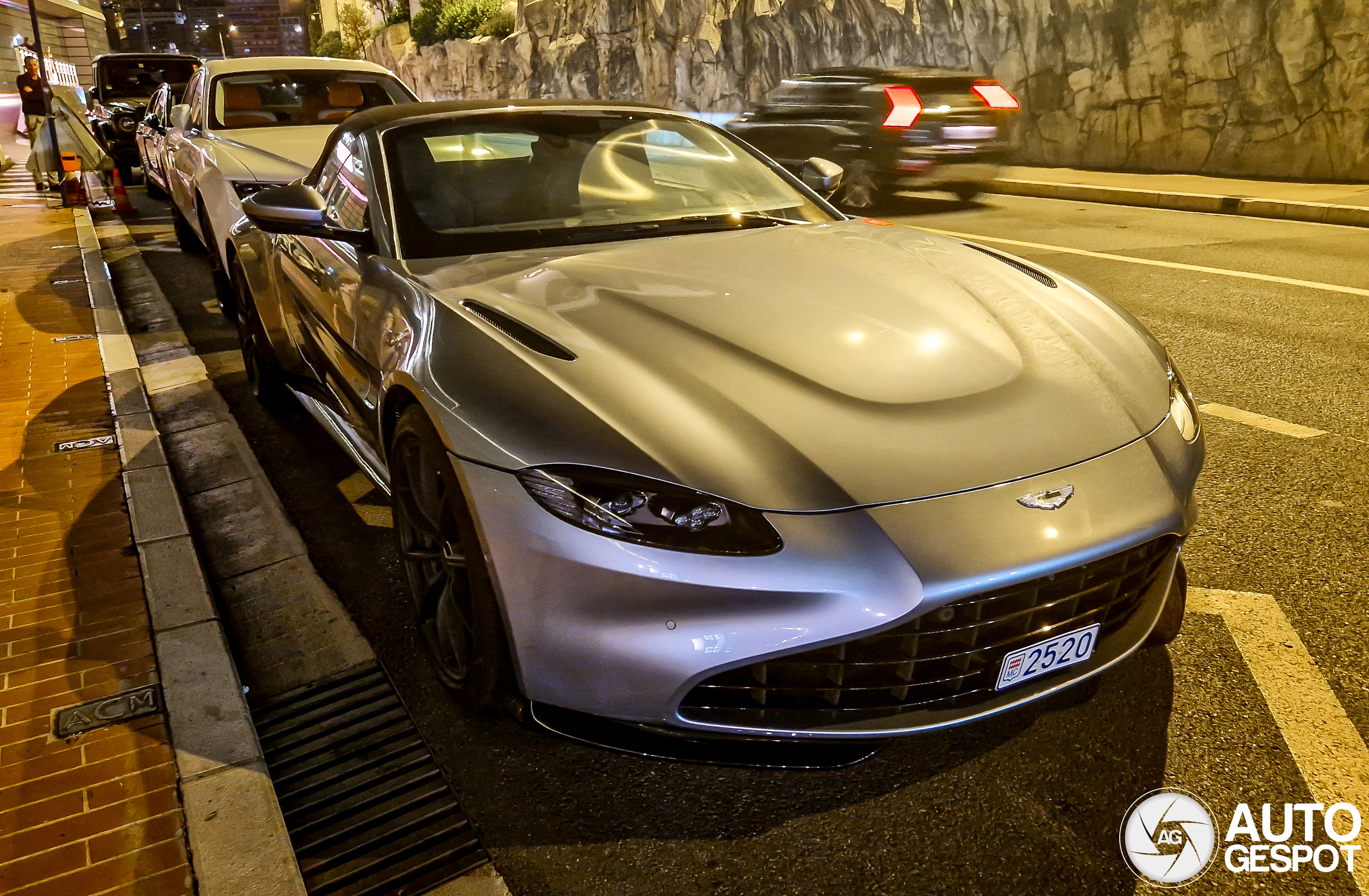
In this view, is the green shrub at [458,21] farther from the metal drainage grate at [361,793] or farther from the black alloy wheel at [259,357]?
the metal drainage grate at [361,793]

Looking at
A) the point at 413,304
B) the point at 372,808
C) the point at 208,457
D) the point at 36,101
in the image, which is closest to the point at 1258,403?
the point at 413,304

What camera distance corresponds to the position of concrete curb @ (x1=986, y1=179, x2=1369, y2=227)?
1048 centimetres

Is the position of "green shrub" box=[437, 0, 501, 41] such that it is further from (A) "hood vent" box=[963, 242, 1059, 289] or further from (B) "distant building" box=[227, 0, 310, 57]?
(B) "distant building" box=[227, 0, 310, 57]

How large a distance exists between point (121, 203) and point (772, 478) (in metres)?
13.2

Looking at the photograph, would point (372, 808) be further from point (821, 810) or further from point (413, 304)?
point (413, 304)

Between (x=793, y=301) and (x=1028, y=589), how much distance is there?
38.9 inches

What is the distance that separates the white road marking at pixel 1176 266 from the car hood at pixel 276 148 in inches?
152

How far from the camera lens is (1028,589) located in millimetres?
2014

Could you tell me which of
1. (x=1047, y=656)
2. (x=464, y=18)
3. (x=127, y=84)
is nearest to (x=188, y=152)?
(x=1047, y=656)

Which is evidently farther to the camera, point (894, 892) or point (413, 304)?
point (413, 304)

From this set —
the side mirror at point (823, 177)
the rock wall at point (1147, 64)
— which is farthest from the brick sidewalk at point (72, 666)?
the rock wall at point (1147, 64)

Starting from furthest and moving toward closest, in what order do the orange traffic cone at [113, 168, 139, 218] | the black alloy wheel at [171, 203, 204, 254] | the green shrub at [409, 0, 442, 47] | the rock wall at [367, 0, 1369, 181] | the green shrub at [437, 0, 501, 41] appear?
the green shrub at [409, 0, 442, 47], the green shrub at [437, 0, 501, 41], the rock wall at [367, 0, 1369, 181], the orange traffic cone at [113, 168, 139, 218], the black alloy wheel at [171, 203, 204, 254]

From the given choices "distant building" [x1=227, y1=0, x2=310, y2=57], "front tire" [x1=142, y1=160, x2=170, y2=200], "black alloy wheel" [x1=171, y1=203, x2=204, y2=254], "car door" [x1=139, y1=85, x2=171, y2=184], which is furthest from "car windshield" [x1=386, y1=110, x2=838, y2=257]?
"distant building" [x1=227, y1=0, x2=310, y2=57]

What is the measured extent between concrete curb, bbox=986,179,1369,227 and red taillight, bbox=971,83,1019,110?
1.77 metres
